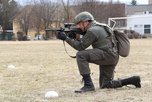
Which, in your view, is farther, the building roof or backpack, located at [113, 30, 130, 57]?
the building roof

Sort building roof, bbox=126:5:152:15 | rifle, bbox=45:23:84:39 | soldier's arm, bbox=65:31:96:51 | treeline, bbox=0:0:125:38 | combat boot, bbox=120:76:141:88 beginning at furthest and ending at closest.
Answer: building roof, bbox=126:5:152:15 < treeline, bbox=0:0:125:38 < combat boot, bbox=120:76:141:88 < rifle, bbox=45:23:84:39 < soldier's arm, bbox=65:31:96:51

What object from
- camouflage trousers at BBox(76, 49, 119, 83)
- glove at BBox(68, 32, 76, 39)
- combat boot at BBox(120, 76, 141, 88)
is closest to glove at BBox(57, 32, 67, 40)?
glove at BBox(68, 32, 76, 39)

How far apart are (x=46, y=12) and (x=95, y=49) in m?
89.2

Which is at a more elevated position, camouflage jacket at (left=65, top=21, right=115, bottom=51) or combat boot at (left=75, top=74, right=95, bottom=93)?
camouflage jacket at (left=65, top=21, right=115, bottom=51)

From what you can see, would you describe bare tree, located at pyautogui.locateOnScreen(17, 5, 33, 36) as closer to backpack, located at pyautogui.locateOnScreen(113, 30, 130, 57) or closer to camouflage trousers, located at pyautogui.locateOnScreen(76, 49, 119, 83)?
backpack, located at pyautogui.locateOnScreen(113, 30, 130, 57)

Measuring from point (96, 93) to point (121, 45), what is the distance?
1.14 metres

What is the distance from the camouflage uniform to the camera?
8914mm

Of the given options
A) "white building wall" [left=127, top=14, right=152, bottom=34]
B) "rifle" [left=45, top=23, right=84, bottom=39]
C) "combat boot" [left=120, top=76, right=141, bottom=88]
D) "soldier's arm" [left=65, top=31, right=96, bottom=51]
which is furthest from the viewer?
"white building wall" [left=127, top=14, right=152, bottom=34]

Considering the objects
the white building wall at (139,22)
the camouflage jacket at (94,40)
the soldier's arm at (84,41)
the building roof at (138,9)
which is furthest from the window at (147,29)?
the soldier's arm at (84,41)

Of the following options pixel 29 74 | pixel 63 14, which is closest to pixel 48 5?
pixel 63 14

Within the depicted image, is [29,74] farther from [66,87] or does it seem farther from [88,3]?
[88,3]

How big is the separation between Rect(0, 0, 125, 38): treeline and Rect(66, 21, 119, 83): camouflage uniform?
8341 centimetres

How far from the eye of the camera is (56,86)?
10172 millimetres

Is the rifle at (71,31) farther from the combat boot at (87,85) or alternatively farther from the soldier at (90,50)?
the combat boot at (87,85)
